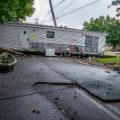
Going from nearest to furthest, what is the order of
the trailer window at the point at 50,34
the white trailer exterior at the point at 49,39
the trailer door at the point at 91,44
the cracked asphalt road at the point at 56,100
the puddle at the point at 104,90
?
the cracked asphalt road at the point at 56,100 < the puddle at the point at 104,90 < the white trailer exterior at the point at 49,39 < the trailer window at the point at 50,34 < the trailer door at the point at 91,44

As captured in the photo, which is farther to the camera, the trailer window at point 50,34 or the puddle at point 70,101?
the trailer window at point 50,34

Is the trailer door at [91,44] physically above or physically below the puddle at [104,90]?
above

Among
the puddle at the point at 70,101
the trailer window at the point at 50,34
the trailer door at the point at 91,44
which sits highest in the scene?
the trailer window at the point at 50,34

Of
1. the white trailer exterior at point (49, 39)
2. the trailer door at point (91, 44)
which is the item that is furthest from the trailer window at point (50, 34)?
the trailer door at point (91, 44)

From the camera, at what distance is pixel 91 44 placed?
86.4 ft

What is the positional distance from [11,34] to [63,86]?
14866mm

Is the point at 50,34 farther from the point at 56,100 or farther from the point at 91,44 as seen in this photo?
the point at 56,100

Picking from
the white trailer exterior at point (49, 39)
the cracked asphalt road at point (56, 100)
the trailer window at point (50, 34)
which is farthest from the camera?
the trailer window at point (50, 34)

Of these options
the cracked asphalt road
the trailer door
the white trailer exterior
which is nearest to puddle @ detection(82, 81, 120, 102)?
the cracked asphalt road

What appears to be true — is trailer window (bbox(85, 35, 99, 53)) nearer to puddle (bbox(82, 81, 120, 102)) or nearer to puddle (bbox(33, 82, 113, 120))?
puddle (bbox(82, 81, 120, 102))

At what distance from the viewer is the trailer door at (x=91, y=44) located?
26.1 meters

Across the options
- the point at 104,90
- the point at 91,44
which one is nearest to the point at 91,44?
the point at 91,44

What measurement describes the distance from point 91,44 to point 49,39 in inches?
204

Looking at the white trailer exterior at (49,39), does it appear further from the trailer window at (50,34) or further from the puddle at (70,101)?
the puddle at (70,101)
